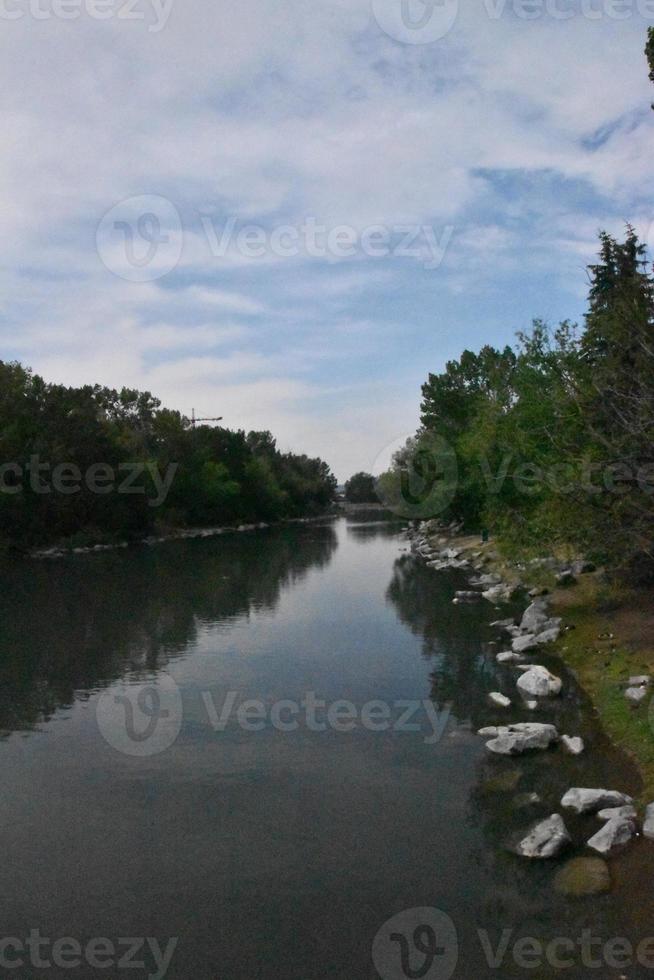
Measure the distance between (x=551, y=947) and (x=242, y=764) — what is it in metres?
7.56

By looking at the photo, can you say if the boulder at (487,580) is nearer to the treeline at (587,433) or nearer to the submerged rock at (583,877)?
the treeline at (587,433)

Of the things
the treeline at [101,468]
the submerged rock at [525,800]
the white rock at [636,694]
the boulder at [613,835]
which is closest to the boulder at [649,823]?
the boulder at [613,835]

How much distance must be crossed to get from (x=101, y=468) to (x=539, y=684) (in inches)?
2436

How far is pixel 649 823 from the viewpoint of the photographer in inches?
447

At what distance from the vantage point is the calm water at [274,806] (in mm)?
9758

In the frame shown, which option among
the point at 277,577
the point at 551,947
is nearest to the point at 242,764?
the point at 551,947

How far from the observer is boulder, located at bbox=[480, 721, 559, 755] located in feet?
50.6

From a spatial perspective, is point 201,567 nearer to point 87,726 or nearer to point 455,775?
point 87,726

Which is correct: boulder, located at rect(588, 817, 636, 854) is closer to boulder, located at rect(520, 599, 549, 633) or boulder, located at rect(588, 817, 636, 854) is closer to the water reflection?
the water reflection

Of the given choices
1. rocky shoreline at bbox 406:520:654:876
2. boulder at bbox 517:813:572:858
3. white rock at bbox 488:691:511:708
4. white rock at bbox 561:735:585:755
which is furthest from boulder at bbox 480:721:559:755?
boulder at bbox 517:813:572:858

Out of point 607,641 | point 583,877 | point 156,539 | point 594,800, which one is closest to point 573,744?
point 594,800

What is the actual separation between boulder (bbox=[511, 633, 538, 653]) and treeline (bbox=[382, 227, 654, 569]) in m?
3.16

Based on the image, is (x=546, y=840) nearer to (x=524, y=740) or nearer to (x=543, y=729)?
(x=524, y=740)

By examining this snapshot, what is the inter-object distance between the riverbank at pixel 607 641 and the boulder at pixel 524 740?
4.13 ft
